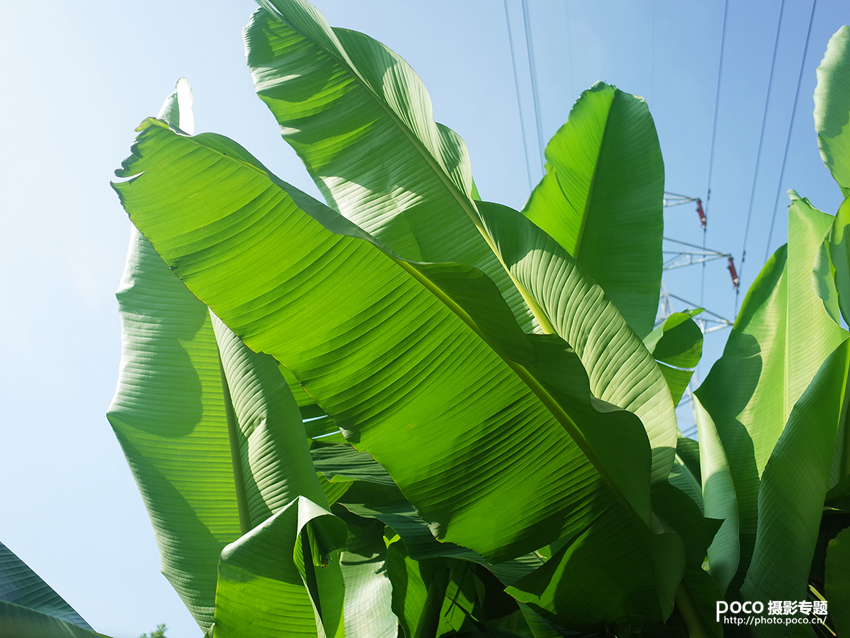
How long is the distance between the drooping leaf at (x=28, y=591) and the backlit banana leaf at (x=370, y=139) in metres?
0.80

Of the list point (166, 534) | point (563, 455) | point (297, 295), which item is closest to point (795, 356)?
point (563, 455)

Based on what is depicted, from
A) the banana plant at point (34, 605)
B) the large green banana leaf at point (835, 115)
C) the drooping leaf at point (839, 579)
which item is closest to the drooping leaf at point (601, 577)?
the drooping leaf at point (839, 579)

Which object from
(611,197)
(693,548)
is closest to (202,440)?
(693,548)

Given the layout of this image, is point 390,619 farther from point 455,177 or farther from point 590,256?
point 590,256

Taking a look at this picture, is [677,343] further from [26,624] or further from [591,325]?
[26,624]

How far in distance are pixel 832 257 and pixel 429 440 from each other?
0.86 metres

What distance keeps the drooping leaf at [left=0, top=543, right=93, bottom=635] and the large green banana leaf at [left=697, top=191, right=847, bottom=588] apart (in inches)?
45.1

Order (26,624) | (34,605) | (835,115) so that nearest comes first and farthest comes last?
(26,624), (34,605), (835,115)

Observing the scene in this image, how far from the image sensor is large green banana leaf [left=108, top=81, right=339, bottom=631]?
0.97 metres

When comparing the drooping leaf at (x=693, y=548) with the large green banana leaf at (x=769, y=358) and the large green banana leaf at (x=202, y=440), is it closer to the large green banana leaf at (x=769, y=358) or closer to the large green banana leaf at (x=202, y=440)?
the large green banana leaf at (x=769, y=358)

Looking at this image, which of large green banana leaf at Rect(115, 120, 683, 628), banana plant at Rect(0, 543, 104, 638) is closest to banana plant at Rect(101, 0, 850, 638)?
large green banana leaf at Rect(115, 120, 683, 628)

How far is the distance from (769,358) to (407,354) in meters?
0.98

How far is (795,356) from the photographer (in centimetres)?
125

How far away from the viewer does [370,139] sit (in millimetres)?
1206
